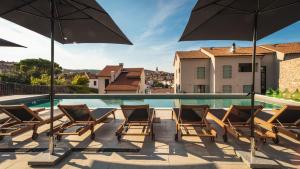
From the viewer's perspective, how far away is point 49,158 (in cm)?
393

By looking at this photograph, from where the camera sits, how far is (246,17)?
5035 mm

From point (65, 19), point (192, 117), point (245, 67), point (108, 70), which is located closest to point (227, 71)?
point (245, 67)

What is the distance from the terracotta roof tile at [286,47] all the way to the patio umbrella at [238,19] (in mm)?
23468

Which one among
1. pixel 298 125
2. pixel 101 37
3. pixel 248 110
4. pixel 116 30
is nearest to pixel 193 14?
pixel 116 30

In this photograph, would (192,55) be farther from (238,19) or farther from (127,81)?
(238,19)

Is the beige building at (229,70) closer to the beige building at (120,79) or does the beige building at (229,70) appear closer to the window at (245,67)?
the window at (245,67)

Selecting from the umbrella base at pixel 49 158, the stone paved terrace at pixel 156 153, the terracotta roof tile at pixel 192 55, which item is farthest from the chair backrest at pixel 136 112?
the terracotta roof tile at pixel 192 55

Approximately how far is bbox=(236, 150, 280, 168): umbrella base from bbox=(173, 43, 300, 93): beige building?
23.9 meters

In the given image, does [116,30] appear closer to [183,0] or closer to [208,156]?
[208,156]

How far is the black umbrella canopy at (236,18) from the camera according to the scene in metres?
4.15

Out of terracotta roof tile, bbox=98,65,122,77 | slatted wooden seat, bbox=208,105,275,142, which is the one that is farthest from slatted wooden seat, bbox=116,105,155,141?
terracotta roof tile, bbox=98,65,122,77

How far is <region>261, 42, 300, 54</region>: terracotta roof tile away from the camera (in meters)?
25.0

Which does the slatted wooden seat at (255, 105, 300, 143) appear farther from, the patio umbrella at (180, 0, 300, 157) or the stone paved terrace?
the patio umbrella at (180, 0, 300, 157)

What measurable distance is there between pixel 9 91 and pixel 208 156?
21.6 meters
